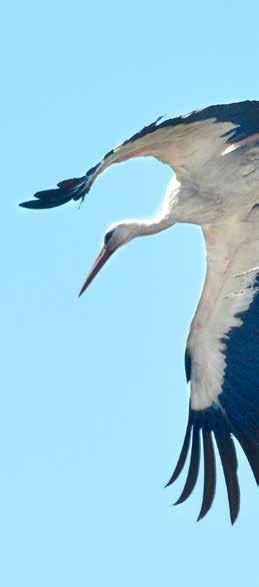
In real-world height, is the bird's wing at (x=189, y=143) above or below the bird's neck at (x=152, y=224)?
above

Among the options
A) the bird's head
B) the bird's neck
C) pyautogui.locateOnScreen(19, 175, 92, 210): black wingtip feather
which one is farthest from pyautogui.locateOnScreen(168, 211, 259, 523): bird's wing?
pyautogui.locateOnScreen(19, 175, 92, 210): black wingtip feather

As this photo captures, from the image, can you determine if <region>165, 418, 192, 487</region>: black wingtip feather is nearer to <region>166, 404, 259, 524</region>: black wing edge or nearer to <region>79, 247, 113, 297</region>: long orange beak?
<region>166, 404, 259, 524</region>: black wing edge

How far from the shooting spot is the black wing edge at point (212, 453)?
52.6ft

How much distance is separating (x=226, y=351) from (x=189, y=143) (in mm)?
2373

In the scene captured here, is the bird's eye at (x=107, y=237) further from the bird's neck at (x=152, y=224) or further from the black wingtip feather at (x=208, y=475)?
the black wingtip feather at (x=208, y=475)

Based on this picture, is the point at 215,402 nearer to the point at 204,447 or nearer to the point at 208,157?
the point at 204,447

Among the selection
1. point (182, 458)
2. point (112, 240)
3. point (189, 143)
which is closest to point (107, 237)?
point (112, 240)

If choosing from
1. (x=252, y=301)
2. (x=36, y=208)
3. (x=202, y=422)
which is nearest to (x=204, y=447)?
(x=202, y=422)

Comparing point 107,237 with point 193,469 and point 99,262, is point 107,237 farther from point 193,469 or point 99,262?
point 193,469

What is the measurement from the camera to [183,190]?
52.1 ft

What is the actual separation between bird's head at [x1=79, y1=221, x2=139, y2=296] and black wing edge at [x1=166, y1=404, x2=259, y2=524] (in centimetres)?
156

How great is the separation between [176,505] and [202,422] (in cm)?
127

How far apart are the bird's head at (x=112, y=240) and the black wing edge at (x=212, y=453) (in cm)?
156

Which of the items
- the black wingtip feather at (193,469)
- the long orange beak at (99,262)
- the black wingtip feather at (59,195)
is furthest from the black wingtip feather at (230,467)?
the black wingtip feather at (59,195)
